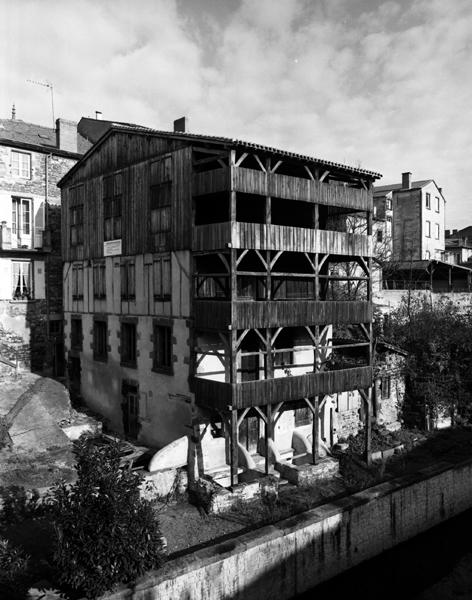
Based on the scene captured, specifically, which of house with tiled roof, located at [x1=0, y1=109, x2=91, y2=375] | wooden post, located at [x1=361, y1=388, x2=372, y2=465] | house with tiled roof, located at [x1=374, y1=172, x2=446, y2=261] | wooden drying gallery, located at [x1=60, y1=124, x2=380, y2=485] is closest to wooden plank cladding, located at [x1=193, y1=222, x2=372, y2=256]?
wooden drying gallery, located at [x1=60, y1=124, x2=380, y2=485]

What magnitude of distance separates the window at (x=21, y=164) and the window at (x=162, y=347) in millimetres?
13465

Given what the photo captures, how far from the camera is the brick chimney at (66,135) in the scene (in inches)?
1170

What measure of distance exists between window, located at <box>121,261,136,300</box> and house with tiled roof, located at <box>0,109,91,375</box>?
25.1 feet

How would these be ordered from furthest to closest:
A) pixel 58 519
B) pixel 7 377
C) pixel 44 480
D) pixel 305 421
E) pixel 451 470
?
1. pixel 7 377
2. pixel 305 421
3. pixel 451 470
4. pixel 44 480
5. pixel 58 519

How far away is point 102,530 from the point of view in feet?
34.7

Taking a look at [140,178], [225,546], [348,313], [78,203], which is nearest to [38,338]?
[78,203]

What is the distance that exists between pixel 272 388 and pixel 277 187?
7.05m

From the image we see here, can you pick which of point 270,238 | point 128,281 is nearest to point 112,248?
point 128,281

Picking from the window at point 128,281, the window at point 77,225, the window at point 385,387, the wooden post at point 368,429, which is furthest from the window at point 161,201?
the window at point 385,387

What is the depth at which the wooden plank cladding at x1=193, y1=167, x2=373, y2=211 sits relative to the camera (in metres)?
17.2

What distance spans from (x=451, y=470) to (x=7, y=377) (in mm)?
20106

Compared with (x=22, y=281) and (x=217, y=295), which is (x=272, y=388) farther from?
(x=22, y=281)

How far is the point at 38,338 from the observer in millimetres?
27625

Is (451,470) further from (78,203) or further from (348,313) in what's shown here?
(78,203)
